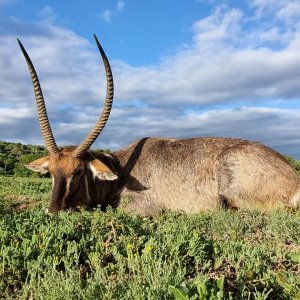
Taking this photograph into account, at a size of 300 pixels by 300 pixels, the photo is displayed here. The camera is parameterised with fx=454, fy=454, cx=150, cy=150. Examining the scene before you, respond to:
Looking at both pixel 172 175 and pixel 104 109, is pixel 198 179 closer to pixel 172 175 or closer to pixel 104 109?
pixel 172 175

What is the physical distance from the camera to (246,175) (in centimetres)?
861

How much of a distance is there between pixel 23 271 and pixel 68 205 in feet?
13.2

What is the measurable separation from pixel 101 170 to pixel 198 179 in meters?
1.92

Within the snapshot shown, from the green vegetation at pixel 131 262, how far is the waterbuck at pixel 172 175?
2.63m

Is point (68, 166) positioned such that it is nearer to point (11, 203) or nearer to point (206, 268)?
point (11, 203)

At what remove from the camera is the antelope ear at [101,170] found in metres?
8.33

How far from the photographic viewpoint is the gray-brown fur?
8.48 metres

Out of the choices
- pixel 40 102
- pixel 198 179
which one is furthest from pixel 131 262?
pixel 40 102

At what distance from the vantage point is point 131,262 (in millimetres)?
3826

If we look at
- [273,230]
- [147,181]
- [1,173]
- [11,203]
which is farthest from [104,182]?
[1,173]

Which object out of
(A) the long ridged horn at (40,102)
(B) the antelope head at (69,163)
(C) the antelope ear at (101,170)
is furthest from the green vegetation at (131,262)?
(A) the long ridged horn at (40,102)

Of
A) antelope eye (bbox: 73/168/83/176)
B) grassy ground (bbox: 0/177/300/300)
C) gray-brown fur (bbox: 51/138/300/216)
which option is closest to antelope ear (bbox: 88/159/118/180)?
gray-brown fur (bbox: 51/138/300/216)

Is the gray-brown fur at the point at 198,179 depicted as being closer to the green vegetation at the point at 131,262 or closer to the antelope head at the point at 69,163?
the antelope head at the point at 69,163

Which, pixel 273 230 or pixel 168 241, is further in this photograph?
pixel 273 230
